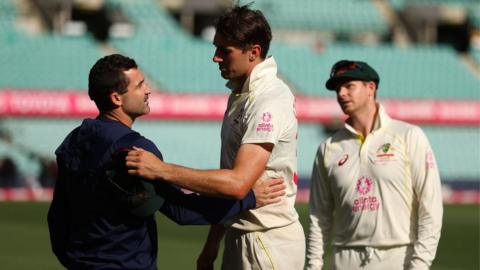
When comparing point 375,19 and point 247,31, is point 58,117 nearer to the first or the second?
point 375,19

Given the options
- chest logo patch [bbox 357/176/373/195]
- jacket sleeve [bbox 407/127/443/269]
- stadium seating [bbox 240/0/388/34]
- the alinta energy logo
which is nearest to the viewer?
the alinta energy logo

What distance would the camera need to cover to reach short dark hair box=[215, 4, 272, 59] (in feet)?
15.5

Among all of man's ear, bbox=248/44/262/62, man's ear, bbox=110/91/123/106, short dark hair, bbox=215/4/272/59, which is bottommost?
man's ear, bbox=110/91/123/106

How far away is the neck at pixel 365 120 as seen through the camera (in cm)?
623

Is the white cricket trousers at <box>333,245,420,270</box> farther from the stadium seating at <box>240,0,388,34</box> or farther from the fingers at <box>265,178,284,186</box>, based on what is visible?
the stadium seating at <box>240,0,388,34</box>

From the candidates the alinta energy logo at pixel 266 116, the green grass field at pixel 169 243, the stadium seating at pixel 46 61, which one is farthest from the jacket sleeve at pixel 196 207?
the stadium seating at pixel 46 61

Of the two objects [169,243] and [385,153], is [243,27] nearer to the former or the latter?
[385,153]

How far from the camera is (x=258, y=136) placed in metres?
4.59

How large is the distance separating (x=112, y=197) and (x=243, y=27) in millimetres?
1031

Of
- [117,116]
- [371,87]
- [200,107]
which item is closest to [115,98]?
[117,116]

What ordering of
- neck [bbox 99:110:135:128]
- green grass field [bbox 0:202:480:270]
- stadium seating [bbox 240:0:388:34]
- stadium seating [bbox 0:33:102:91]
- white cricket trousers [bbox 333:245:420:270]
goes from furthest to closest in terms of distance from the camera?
stadium seating [bbox 240:0:388:34] < stadium seating [bbox 0:33:102:91] < green grass field [bbox 0:202:480:270] < white cricket trousers [bbox 333:245:420:270] < neck [bbox 99:110:135:128]

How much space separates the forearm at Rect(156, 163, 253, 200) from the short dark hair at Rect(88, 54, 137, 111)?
1.38 feet

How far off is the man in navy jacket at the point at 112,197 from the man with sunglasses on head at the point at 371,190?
156 cm

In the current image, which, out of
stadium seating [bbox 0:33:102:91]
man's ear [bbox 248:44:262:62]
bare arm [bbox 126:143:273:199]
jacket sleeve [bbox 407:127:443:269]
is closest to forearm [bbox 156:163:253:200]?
bare arm [bbox 126:143:273:199]
